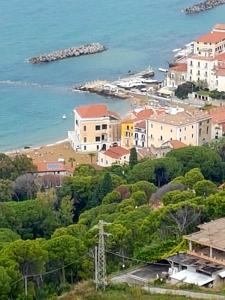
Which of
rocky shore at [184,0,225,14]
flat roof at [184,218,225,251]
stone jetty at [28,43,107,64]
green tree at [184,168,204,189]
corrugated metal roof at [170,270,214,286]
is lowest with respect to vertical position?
stone jetty at [28,43,107,64]

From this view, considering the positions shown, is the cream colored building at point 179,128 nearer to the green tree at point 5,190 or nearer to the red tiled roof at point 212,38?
the green tree at point 5,190

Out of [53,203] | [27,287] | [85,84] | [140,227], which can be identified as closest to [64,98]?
[85,84]

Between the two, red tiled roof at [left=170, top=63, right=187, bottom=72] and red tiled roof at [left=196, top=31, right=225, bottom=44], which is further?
red tiled roof at [left=196, top=31, right=225, bottom=44]

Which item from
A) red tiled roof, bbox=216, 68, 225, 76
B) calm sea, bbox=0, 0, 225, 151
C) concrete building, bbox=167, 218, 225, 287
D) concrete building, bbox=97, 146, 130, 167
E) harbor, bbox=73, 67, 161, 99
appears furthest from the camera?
harbor, bbox=73, 67, 161, 99

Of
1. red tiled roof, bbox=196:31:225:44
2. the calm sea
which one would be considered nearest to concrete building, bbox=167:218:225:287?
the calm sea

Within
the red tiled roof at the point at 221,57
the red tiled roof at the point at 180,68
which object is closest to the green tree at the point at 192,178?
the red tiled roof at the point at 221,57

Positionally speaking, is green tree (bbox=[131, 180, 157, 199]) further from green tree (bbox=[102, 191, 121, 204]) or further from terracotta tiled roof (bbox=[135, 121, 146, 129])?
terracotta tiled roof (bbox=[135, 121, 146, 129])
